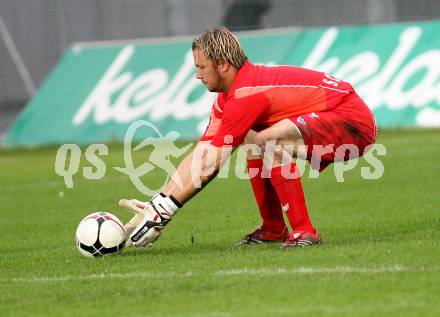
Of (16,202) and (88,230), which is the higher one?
(88,230)

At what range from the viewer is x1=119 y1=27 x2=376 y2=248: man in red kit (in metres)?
7.90

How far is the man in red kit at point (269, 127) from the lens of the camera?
7902mm

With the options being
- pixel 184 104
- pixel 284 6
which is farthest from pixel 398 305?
pixel 284 6

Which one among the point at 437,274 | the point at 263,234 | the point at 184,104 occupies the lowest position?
the point at 184,104

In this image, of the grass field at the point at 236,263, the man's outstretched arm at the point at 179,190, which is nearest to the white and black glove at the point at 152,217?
the man's outstretched arm at the point at 179,190

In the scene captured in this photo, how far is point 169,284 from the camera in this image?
6.77 meters

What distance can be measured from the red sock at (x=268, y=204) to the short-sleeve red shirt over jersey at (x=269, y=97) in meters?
0.44

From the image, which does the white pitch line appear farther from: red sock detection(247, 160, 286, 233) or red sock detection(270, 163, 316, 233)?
red sock detection(247, 160, 286, 233)

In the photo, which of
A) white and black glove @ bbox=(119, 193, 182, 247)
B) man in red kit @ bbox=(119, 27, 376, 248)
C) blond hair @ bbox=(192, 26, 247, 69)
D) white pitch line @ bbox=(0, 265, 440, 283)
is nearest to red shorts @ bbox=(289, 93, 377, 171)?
man in red kit @ bbox=(119, 27, 376, 248)

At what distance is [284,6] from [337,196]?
10056mm

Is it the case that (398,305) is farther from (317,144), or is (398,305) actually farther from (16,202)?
(16,202)

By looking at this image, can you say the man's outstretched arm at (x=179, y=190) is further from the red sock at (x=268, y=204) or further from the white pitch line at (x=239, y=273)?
the white pitch line at (x=239, y=273)

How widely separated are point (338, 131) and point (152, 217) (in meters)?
1.36

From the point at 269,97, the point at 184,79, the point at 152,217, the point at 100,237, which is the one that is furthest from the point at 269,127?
the point at 184,79
